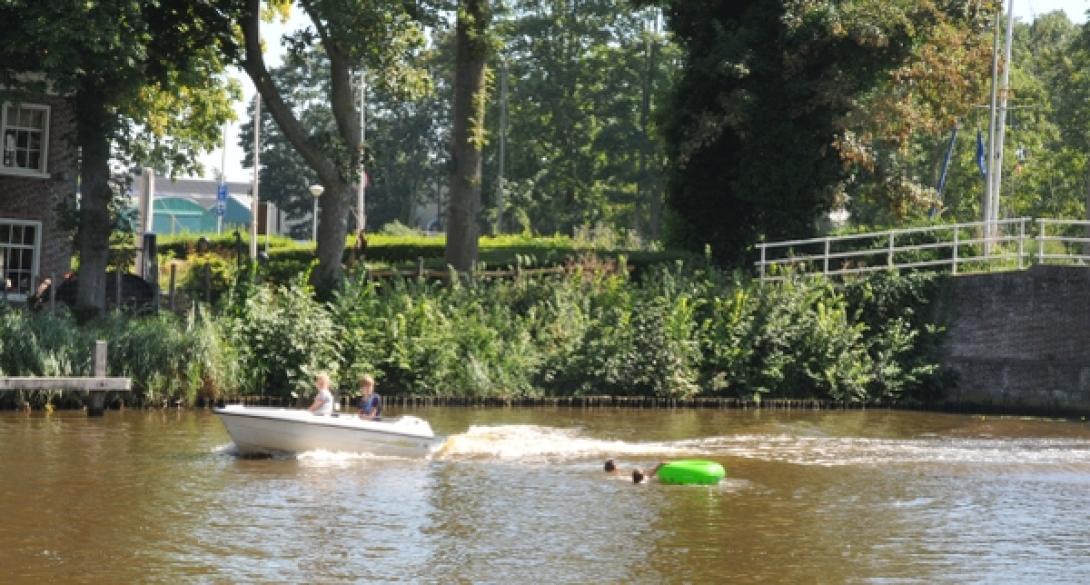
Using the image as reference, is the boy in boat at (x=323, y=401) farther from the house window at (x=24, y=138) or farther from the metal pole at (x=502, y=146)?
the metal pole at (x=502, y=146)

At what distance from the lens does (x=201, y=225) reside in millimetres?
115125

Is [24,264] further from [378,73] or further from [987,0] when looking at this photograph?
[987,0]

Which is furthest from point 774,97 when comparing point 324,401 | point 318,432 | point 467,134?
point 318,432

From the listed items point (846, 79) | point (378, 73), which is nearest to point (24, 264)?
point (378, 73)

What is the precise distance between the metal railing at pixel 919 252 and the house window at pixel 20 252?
709 inches

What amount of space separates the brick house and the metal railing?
17.6 metres

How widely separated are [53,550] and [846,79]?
29.2 m

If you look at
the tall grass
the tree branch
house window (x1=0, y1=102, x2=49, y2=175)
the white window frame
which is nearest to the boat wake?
the tall grass

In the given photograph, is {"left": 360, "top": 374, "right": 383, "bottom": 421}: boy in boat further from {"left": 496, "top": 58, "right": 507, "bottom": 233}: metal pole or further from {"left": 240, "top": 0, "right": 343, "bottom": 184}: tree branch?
{"left": 496, "top": 58, "right": 507, "bottom": 233}: metal pole

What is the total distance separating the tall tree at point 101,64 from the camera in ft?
109

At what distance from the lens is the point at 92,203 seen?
121 ft

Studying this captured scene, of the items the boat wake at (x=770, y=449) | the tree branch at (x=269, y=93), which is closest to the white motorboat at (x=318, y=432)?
the boat wake at (x=770, y=449)

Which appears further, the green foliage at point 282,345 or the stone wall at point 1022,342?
the stone wall at point 1022,342

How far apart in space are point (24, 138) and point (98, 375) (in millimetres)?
14731
